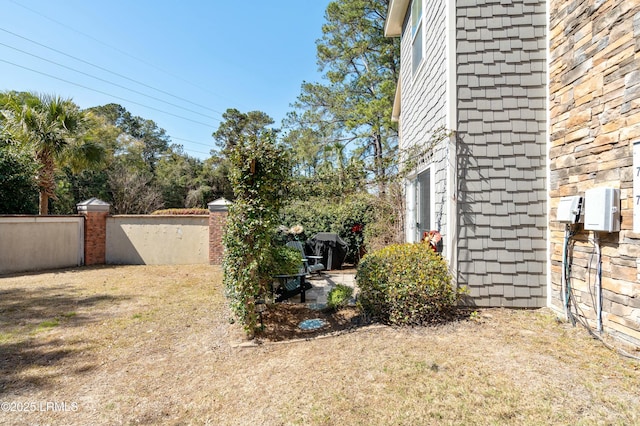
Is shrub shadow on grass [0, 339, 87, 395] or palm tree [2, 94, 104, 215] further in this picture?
palm tree [2, 94, 104, 215]

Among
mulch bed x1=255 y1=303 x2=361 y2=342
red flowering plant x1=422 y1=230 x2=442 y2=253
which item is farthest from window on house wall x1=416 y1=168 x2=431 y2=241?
mulch bed x1=255 y1=303 x2=361 y2=342

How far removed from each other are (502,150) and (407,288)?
7.79 ft

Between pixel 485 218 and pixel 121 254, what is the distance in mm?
10257

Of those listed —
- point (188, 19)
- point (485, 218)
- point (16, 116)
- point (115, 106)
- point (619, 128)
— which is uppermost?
point (115, 106)

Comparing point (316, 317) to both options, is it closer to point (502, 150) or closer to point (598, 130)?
point (502, 150)

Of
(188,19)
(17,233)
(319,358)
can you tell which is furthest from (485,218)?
(188,19)

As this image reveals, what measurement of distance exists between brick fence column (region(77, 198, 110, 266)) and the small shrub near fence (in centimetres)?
923

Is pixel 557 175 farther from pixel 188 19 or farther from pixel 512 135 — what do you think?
pixel 188 19

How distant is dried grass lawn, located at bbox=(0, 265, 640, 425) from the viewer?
232 centimetres

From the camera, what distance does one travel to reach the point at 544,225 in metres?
4.40

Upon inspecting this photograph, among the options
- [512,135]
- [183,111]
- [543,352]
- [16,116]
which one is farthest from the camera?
[183,111]

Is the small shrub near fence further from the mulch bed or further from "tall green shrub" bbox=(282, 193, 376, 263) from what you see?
"tall green shrub" bbox=(282, 193, 376, 263)

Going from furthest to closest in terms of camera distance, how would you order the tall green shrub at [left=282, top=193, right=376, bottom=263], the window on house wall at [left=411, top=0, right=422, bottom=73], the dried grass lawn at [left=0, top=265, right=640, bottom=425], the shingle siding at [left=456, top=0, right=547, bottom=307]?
the tall green shrub at [left=282, top=193, right=376, bottom=263] < the window on house wall at [left=411, top=0, right=422, bottom=73] < the shingle siding at [left=456, top=0, right=547, bottom=307] < the dried grass lawn at [left=0, top=265, right=640, bottom=425]

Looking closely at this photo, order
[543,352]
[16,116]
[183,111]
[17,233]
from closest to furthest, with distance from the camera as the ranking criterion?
[543,352], [17,233], [16,116], [183,111]
